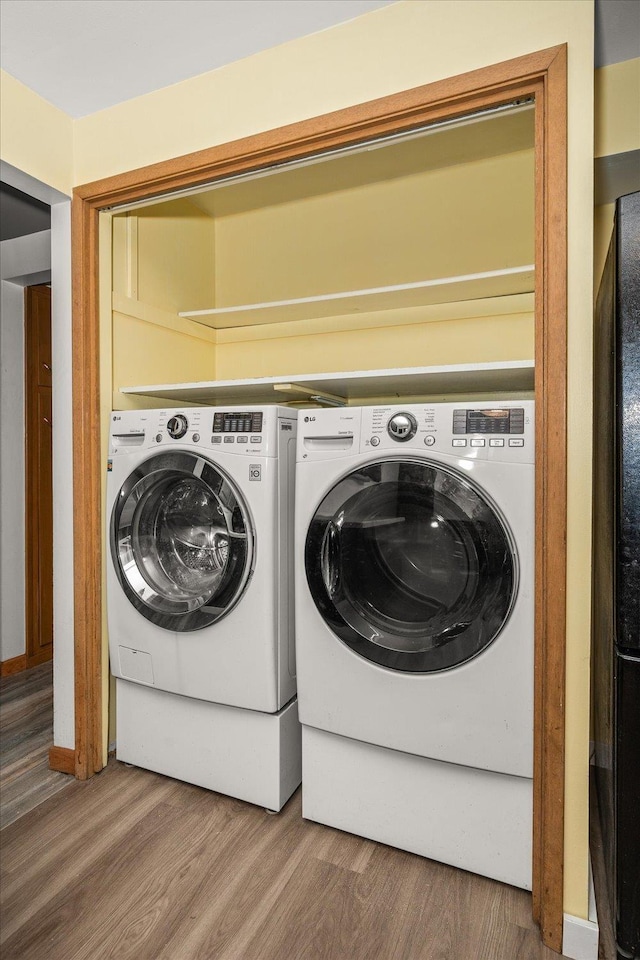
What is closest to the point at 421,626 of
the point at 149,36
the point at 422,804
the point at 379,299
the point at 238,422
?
the point at 422,804

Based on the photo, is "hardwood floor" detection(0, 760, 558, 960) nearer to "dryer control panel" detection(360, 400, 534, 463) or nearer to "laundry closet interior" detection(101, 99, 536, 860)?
"laundry closet interior" detection(101, 99, 536, 860)

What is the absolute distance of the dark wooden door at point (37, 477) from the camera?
123 inches

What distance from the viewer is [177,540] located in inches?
77.6

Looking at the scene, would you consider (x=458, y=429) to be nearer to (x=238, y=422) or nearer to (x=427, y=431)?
(x=427, y=431)

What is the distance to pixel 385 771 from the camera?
64.9 inches

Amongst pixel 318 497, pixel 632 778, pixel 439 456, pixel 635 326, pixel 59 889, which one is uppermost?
pixel 635 326

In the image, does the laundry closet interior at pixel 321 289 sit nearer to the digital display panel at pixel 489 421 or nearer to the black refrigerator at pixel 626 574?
the digital display panel at pixel 489 421

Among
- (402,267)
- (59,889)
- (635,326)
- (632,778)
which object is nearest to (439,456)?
(635,326)

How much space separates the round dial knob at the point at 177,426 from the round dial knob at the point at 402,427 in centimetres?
72

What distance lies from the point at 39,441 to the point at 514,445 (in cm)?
276

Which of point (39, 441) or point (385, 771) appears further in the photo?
point (39, 441)

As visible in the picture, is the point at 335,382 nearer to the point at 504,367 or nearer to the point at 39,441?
the point at 504,367

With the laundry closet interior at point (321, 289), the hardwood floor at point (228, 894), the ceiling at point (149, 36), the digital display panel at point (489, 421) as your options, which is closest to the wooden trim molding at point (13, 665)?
the laundry closet interior at point (321, 289)

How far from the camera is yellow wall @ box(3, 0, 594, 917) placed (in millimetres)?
1321
